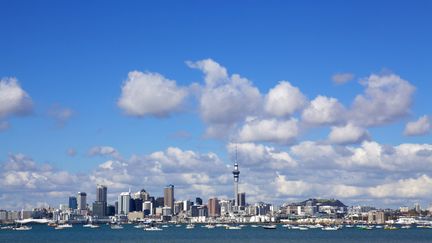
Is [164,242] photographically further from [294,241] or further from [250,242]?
[294,241]

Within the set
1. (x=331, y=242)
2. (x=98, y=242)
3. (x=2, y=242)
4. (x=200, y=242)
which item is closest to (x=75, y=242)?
(x=98, y=242)

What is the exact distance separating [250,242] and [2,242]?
198ft

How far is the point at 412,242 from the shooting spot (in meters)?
154

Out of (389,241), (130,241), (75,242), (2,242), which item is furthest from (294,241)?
(2,242)

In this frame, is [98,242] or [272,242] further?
[98,242]

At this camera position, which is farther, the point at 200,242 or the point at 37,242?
the point at 37,242

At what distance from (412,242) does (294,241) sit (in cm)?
2715

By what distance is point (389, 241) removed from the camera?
161500mm

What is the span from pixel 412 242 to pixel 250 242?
34890 millimetres

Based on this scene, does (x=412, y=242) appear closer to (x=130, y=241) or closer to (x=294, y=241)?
(x=294, y=241)

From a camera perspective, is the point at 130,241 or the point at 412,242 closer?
the point at 412,242

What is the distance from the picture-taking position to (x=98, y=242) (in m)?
167

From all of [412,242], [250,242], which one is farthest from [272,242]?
[412,242]

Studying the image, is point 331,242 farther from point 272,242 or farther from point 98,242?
point 98,242
